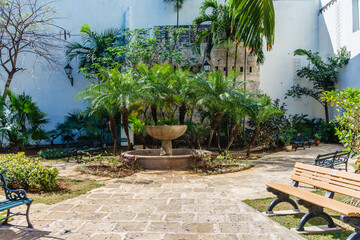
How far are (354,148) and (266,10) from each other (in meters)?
2.87

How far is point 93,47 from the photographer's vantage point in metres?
13.7

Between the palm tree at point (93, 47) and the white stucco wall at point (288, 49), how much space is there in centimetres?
789

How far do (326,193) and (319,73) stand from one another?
504 inches

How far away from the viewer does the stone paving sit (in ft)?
11.5

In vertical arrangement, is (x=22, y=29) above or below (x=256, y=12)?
above

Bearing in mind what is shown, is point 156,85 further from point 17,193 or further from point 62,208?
point 17,193

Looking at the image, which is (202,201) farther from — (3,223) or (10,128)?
(10,128)

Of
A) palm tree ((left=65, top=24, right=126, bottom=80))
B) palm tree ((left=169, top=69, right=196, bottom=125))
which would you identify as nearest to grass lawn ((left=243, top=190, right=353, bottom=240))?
palm tree ((left=169, top=69, right=196, bottom=125))

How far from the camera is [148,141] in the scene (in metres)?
13.1

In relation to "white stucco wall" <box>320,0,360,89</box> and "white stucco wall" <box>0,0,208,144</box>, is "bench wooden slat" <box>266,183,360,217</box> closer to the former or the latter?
"white stucco wall" <box>320,0,360,89</box>

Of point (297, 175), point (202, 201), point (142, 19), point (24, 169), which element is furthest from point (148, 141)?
point (297, 175)

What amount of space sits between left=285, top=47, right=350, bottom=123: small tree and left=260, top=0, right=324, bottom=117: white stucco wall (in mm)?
385

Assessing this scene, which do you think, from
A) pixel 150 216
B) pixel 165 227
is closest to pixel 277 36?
pixel 150 216

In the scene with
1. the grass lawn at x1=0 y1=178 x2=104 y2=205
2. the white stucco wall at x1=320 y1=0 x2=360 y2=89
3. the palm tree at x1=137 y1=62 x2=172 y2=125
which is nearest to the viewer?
the grass lawn at x1=0 y1=178 x2=104 y2=205
